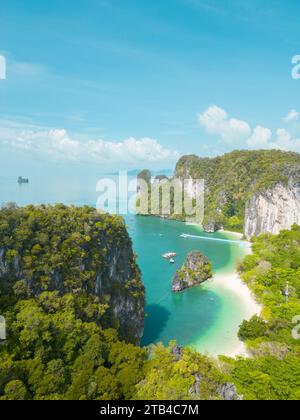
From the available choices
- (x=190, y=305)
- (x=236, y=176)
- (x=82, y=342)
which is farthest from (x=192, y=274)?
(x=236, y=176)

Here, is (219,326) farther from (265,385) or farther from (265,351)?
(265,385)

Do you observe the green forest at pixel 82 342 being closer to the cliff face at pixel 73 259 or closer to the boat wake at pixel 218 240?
the cliff face at pixel 73 259

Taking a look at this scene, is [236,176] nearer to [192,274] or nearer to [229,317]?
[192,274]

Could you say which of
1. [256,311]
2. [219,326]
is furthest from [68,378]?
[256,311]

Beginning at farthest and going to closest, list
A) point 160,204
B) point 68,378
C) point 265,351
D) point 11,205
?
point 160,204, point 11,205, point 265,351, point 68,378

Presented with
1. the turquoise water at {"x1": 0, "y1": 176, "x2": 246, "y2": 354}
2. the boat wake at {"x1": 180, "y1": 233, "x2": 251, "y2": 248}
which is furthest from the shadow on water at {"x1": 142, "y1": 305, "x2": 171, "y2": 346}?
the boat wake at {"x1": 180, "y1": 233, "x2": 251, "y2": 248}

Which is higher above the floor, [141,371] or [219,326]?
[141,371]

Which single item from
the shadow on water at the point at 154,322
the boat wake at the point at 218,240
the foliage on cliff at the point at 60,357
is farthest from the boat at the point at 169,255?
the foliage on cliff at the point at 60,357
